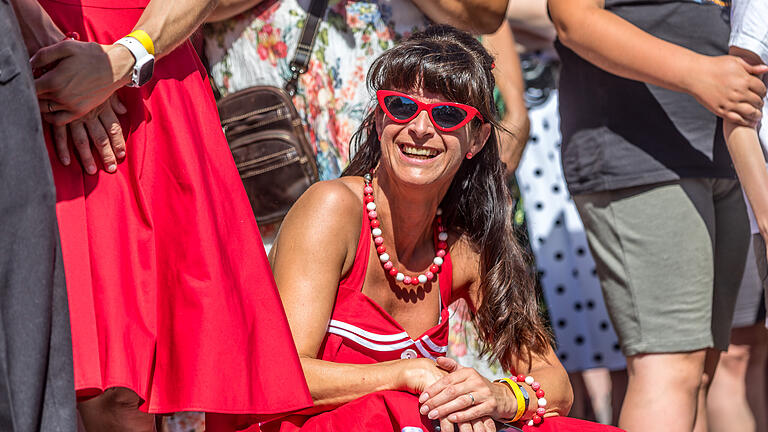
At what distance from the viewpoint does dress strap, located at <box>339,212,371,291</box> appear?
2.52 metres

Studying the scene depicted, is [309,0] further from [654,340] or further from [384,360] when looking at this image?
[654,340]

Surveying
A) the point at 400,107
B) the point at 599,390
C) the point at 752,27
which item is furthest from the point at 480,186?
the point at 599,390

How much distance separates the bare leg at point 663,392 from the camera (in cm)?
279


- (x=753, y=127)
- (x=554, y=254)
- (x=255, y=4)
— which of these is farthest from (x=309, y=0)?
(x=554, y=254)

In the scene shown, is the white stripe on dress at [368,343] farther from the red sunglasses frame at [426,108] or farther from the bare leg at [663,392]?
the bare leg at [663,392]

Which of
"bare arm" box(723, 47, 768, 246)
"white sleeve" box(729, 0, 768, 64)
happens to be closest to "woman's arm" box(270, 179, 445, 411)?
"bare arm" box(723, 47, 768, 246)

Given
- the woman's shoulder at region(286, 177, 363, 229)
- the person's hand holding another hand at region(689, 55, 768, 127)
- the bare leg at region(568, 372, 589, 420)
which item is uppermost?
the person's hand holding another hand at region(689, 55, 768, 127)

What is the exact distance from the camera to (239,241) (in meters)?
2.01

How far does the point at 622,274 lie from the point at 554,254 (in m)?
1.42

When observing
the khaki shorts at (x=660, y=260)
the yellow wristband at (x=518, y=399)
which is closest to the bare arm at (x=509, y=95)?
the khaki shorts at (x=660, y=260)

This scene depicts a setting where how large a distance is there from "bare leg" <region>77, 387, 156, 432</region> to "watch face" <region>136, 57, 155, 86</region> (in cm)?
63

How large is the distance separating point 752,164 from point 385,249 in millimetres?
1028

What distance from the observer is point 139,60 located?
1934mm

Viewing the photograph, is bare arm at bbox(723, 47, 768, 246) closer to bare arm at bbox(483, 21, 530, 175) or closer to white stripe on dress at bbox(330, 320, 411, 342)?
bare arm at bbox(483, 21, 530, 175)
